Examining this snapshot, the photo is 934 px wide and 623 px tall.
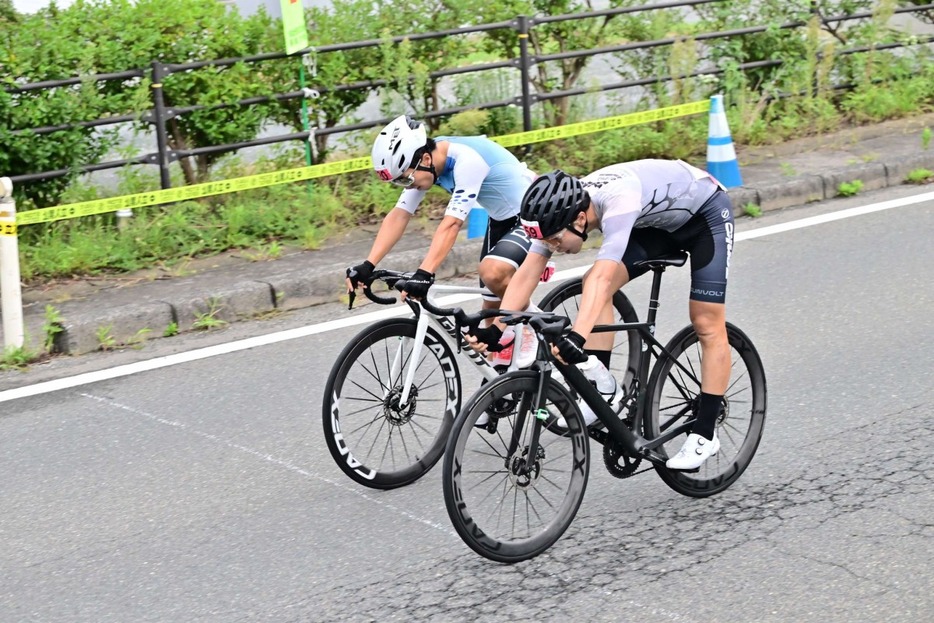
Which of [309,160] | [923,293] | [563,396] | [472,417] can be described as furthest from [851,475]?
[309,160]

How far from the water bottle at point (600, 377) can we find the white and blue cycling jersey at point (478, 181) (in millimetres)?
932

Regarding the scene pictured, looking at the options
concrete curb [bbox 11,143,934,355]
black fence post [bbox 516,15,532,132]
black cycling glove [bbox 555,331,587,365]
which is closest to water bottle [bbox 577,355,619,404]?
black cycling glove [bbox 555,331,587,365]

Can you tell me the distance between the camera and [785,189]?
1044 cm

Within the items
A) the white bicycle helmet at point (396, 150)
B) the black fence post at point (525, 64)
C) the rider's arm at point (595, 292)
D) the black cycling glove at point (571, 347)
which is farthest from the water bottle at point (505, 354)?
the black fence post at point (525, 64)

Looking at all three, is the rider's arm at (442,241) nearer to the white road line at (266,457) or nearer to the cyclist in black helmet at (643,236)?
the cyclist in black helmet at (643,236)

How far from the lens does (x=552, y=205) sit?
4.69 meters

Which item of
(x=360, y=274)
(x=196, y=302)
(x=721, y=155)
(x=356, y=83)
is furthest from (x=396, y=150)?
(x=721, y=155)

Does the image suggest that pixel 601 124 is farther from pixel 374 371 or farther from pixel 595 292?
pixel 595 292

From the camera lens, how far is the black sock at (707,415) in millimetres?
5316

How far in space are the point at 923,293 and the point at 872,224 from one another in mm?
1752

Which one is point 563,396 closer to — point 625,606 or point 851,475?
point 625,606

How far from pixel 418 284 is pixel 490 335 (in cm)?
49

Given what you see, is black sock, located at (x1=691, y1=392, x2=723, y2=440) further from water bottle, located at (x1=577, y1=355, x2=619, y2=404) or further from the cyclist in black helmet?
water bottle, located at (x1=577, y1=355, x2=619, y2=404)

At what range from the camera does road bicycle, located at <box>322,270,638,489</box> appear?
18.1 ft
